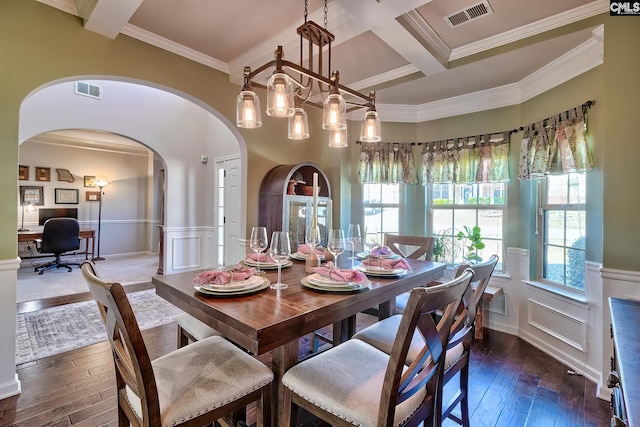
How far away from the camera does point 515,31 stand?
7.80 ft

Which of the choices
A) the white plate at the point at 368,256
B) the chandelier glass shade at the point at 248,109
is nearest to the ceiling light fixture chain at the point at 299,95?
the chandelier glass shade at the point at 248,109

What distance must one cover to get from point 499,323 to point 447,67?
276 cm

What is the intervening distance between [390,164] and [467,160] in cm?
90

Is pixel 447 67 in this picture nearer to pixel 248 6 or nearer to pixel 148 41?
pixel 248 6

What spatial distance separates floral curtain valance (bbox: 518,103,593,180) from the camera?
2439 mm

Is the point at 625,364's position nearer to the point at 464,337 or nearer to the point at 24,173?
the point at 464,337

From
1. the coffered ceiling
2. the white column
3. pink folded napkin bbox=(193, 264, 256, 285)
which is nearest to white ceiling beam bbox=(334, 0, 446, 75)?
the coffered ceiling

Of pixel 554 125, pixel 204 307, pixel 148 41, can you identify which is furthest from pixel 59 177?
pixel 554 125

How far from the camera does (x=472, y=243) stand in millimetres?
3480

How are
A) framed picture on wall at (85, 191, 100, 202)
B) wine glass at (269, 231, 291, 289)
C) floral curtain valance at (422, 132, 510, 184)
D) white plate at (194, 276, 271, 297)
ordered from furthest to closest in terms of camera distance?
framed picture on wall at (85, 191, 100, 202) < floral curtain valance at (422, 132, 510, 184) < wine glass at (269, 231, 291, 289) < white plate at (194, 276, 271, 297)

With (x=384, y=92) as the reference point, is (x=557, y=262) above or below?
below

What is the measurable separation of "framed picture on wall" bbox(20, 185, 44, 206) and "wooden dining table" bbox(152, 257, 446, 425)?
721 centimetres

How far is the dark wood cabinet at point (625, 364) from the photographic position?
729 millimetres

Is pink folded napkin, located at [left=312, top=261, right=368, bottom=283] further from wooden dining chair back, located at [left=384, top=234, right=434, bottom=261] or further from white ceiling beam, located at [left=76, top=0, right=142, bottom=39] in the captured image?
white ceiling beam, located at [left=76, top=0, right=142, bottom=39]
